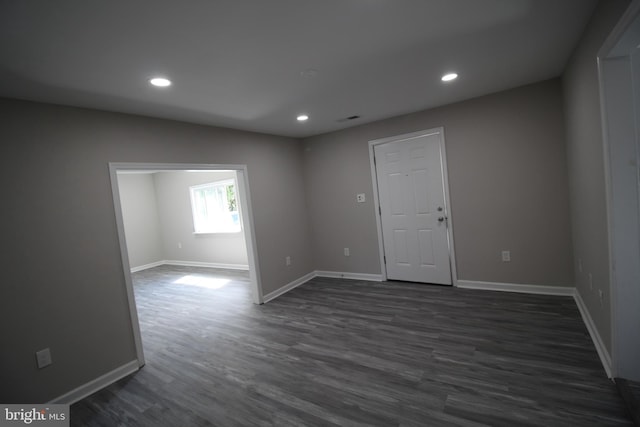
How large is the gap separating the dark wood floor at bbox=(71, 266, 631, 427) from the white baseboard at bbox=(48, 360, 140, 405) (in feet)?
0.30

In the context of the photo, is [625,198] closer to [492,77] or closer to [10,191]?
[492,77]

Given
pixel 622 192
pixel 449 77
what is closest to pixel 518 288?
pixel 622 192

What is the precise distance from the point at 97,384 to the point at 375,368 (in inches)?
91.6

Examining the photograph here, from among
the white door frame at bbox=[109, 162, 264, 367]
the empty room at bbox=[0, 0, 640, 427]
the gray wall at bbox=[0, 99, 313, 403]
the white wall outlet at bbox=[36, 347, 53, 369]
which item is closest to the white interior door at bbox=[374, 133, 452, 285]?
the empty room at bbox=[0, 0, 640, 427]

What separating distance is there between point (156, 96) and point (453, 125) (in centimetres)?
332

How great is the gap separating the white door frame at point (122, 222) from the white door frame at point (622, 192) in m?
3.53

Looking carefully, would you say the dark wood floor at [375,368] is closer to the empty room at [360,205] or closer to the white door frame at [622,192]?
the empty room at [360,205]

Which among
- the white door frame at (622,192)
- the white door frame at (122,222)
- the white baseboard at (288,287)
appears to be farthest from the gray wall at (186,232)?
the white door frame at (622,192)

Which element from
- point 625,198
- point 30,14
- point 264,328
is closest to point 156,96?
point 30,14

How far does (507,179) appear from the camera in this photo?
3.47 meters

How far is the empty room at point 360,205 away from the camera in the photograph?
170 cm

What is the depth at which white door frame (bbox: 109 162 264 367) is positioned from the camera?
8.90ft

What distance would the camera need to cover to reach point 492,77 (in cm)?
290

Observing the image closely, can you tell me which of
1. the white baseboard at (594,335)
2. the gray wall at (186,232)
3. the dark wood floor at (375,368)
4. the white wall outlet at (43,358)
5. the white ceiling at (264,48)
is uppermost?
the white ceiling at (264,48)
